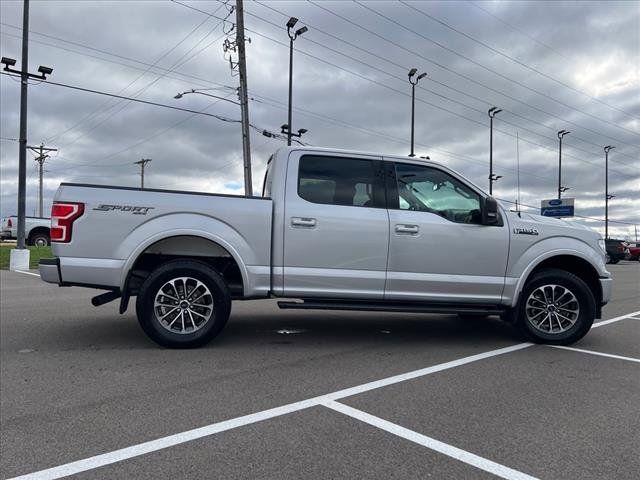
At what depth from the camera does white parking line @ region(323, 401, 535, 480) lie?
2.94m

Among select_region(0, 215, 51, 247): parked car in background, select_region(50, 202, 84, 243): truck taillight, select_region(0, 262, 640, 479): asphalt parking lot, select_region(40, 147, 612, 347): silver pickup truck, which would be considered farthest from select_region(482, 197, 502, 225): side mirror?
select_region(0, 215, 51, 247): parked car in background

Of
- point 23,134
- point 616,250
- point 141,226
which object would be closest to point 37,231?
point 23,134

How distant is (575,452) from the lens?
10.6 ft

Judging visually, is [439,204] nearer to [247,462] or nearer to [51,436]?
[247,462]

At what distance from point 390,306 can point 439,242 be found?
89 centimetres

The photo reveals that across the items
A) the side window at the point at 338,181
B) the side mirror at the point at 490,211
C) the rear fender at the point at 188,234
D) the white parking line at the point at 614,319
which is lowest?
the white parking line at the point at 614,319

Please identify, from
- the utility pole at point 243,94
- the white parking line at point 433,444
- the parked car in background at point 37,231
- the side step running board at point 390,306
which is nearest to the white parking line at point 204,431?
the white parking line at point 433,444

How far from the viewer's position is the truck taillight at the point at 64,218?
5.23 meters

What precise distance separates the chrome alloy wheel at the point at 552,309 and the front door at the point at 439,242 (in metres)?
0.50

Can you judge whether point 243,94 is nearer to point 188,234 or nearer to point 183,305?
point 188,234

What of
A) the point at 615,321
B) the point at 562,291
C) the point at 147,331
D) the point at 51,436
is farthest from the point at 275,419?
the point at 615,321

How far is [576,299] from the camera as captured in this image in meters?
6.09

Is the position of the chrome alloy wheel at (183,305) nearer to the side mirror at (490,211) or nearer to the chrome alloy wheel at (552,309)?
the side mirror at (490,211)

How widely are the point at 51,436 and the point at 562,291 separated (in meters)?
5.34
